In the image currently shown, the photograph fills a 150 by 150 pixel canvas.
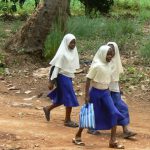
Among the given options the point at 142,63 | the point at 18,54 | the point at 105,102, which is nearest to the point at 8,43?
the point at 18,54

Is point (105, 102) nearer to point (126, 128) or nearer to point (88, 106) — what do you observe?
point (88, 106)

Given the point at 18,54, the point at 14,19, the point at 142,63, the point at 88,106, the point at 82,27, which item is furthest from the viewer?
the point at 14,19

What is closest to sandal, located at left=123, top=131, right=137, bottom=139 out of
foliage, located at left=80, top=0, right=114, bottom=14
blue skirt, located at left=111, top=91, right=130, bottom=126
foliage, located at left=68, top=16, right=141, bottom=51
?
blue skirt, located at left=111, top=91, right=130, bottom=126

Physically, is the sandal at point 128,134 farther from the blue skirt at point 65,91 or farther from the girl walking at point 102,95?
the blue skirt at point 65,91

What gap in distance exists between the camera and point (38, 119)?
8281mm

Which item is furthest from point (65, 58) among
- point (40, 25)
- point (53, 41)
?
point (40, 25)

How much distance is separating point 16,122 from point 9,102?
5.90ft

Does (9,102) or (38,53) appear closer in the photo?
(9,102)

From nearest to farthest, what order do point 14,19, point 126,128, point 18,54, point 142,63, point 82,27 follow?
point 126,128 < point 142,63 < point 18,54 < point 82,27 < point 14,19

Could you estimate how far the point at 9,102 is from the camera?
9.60 metres

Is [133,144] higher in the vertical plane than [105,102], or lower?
lower

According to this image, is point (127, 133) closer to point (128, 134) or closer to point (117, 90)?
point (128, 134)

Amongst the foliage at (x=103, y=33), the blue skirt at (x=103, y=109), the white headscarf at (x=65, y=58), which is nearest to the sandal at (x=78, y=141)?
the blue skirt at (x=103, y=109)

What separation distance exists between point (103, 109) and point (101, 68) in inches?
22.5
